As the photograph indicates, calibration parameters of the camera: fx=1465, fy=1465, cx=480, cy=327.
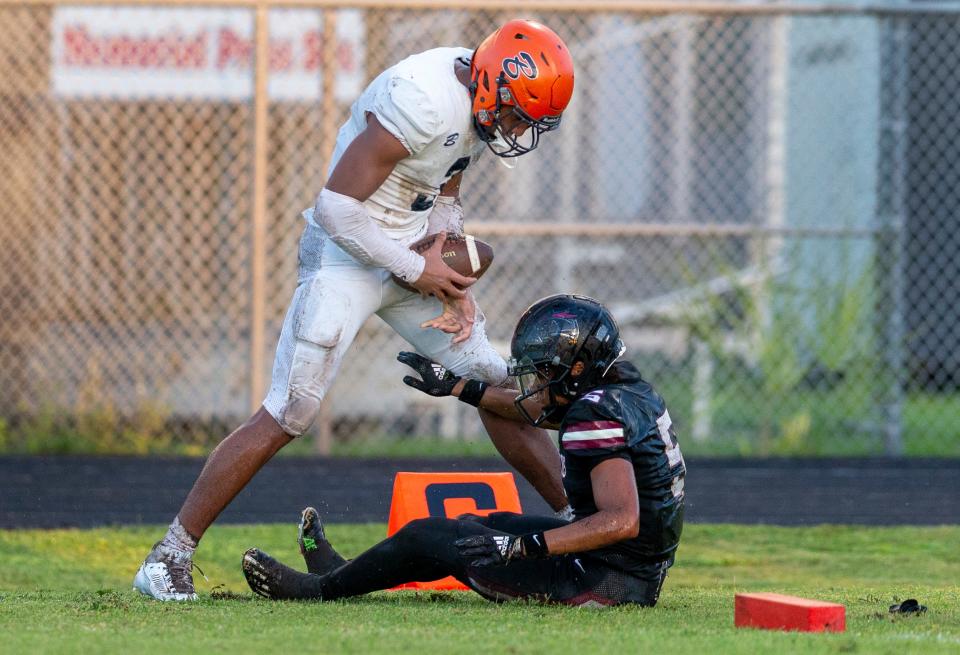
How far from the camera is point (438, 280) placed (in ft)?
17.9

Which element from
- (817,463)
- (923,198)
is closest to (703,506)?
(817,463)

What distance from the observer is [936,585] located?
5.96m

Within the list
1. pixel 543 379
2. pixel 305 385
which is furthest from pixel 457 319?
pixel 543 379

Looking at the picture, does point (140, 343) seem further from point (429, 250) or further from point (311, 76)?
point (429, 250)

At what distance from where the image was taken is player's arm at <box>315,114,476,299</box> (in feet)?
17.1

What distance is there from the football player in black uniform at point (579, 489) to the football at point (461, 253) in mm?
827

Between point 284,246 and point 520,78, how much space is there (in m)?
5.70

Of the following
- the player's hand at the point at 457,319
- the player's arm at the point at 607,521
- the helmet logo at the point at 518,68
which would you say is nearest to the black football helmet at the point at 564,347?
the player's arm at the point at 607,521

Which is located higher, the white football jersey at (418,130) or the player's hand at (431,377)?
the white football jersey at (418,130)

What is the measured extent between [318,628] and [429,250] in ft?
6.05

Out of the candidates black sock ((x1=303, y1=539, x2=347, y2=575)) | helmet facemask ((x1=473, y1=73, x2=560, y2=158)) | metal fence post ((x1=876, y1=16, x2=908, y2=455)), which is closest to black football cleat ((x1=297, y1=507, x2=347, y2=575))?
black sock ((x1=303, y1=539, x2=347, y2=575))

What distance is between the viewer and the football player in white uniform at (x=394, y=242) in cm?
522

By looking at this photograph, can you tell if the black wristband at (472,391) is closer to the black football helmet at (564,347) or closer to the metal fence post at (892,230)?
the black football helmet at (564,347)

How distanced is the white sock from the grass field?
185mm
